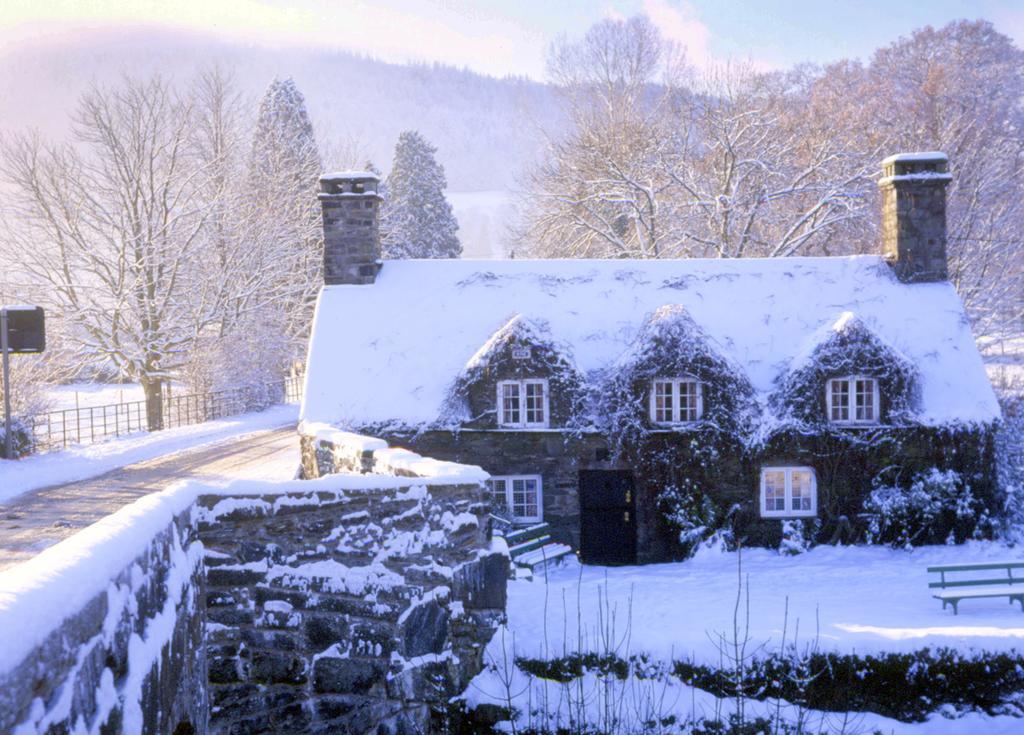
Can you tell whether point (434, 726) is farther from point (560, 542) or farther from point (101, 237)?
point (101, 237)

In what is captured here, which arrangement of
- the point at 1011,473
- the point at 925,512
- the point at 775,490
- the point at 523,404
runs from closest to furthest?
the point at 925,512 → the point at 775,490 → the point at 523,404 → the point at 1011,473

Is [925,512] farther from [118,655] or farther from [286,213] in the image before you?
[286,213]

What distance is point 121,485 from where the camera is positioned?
1883cm


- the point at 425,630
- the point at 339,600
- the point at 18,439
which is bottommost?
the point at 425,630

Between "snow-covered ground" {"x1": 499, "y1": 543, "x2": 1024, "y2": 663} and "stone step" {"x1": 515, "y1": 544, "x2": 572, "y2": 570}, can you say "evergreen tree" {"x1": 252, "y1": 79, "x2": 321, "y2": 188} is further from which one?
"snow-covered ground" {"x1": 499, "y1": 543, "x2": 1024, "y2": 663}

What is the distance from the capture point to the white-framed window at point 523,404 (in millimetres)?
18500

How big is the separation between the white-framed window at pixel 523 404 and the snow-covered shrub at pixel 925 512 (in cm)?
642

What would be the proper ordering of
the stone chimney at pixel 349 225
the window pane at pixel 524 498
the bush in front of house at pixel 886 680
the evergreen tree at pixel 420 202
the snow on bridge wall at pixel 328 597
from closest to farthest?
the snow on bridge wall at pixel 328 597, the bush in front of house at pixel 886 680, the window pane at pixel 524 498, the stone chimney at pixel 349 225, the evergreen tree at pixel 420 202

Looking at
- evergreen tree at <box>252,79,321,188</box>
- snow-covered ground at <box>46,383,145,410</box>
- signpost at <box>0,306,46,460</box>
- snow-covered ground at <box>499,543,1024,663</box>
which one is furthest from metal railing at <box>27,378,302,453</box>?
snow-covered ground at <box>499,543,1024,663</box>

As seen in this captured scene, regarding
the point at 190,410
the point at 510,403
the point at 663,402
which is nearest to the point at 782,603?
the point at 663,402

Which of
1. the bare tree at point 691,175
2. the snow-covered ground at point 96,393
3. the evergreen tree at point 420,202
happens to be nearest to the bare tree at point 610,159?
the bare tree at point 691,175

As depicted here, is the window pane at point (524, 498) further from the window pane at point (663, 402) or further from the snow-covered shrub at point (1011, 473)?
the snow-covered shrub at point (1011, 473)

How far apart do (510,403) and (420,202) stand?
32.0 metres

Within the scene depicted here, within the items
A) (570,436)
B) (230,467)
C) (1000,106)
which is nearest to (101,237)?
(230,467)
